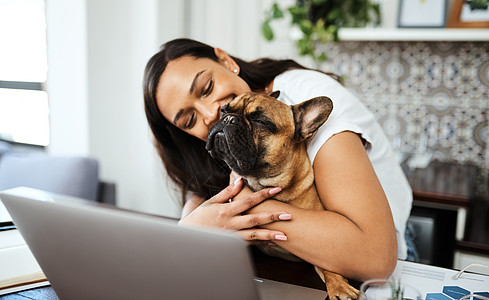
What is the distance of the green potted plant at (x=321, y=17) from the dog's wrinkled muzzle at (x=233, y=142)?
146 centimetres

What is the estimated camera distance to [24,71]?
2387mm

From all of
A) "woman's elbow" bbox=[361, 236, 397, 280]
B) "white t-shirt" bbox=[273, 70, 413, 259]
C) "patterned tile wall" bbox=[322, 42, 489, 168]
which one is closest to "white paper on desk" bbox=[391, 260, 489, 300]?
"woman's elbow" bbox=[361, 236, 397, 280]

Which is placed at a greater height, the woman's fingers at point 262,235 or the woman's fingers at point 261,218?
the woman's fingers at point 261,218

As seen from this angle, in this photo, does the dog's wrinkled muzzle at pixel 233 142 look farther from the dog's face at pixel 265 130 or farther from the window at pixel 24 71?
the window at pixel 24 71

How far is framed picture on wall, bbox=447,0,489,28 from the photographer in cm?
195

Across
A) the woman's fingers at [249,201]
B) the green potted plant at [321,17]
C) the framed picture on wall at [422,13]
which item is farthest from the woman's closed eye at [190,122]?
the framed picture on wall at [422,13]

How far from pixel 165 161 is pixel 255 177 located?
42cm

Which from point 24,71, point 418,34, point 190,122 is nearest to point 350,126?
point 190,122

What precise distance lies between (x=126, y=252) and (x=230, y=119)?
1.10 ft

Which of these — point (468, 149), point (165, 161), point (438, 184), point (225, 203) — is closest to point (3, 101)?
point (165, 161)

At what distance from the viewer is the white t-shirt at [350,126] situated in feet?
2.91

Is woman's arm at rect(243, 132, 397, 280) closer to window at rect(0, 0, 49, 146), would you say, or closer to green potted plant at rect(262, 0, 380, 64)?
green potted plant at rect(262, 0, 380, 64)

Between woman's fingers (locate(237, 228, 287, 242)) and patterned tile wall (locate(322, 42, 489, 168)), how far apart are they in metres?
1.72

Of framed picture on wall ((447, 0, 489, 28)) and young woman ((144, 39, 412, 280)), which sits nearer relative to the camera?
young woman ((144, 39, 412, 280))
